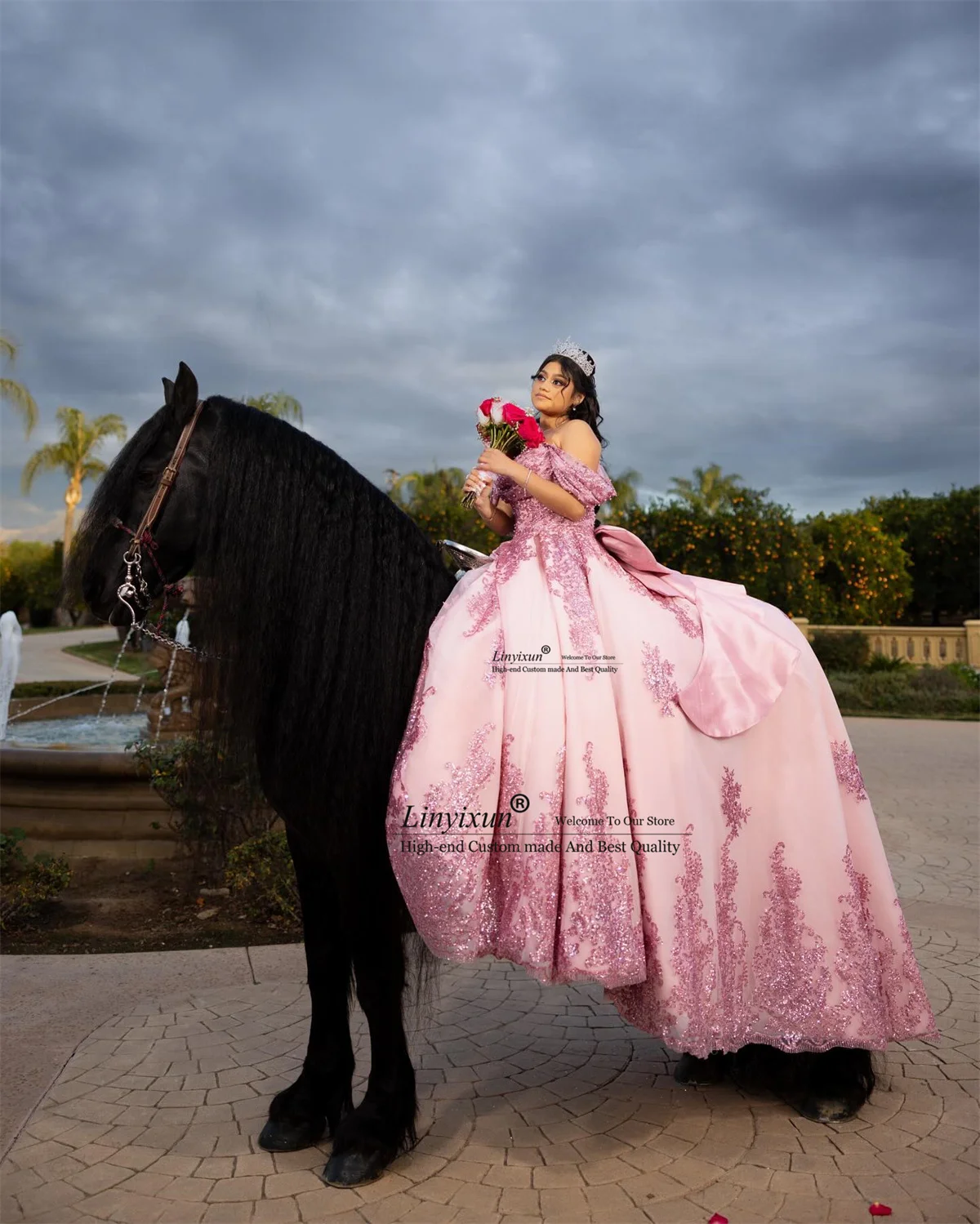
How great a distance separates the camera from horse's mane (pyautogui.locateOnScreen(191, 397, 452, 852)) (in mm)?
2373

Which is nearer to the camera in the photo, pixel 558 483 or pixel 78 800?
pixel 558 483

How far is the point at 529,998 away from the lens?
3807 millimetres

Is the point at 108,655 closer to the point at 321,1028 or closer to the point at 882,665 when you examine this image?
the point at 882,665

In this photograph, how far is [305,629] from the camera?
2.39 metres

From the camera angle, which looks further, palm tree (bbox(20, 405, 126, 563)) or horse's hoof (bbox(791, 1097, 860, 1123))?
palm tree (bbox(20, 405, 126, 563))

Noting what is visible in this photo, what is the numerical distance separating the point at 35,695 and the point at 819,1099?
34.8 ft

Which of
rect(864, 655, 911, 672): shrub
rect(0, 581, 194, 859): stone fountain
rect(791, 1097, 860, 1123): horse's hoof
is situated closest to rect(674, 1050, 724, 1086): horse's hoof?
rect(791, 1097, 860, 1123): horse's hoof

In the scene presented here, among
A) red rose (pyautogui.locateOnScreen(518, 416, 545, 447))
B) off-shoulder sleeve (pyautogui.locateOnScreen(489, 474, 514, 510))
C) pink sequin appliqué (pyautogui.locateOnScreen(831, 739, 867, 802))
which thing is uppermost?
red rose (pyautogui.locateOnScreen(518, 416, 545, 447))

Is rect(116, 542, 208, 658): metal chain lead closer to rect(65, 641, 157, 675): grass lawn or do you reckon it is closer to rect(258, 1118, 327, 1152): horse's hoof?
rect(258, 1118, 327, 1152): horse's hoof

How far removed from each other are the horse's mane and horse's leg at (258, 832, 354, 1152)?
0.33 metres

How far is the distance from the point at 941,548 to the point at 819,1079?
1582 inches

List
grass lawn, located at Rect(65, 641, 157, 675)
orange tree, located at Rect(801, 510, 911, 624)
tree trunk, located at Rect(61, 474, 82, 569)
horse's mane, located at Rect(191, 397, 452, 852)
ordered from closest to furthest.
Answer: horse's mane, located at Rect(191, 397, 452, 852)
grass lawn, located at Rect(65, 641, 157, 675)
orange tree, located at Rect(801, 510, 911, 624)
tree trunk, located at Rect(61, 474, 82, 569)

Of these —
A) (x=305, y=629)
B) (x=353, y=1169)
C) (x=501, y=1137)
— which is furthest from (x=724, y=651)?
(x=353, y=1169)

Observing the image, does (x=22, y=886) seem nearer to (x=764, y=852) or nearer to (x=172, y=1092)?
(x=172, y=1092)
